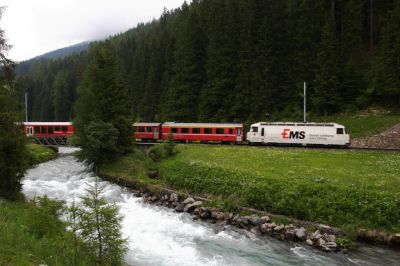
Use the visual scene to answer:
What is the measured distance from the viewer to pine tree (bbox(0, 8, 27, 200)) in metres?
18.8

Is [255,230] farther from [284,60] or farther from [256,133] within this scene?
[284,60]

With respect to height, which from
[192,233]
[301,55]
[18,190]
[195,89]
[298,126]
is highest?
[301,55]

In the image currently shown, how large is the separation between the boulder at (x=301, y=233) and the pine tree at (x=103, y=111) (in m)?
23.0

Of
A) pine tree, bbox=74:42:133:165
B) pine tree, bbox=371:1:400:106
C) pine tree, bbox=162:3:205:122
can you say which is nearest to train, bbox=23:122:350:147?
pine tree, bbox=74:42:133:165

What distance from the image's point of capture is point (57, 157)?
51500 millimetres

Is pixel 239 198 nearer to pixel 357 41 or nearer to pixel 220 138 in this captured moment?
pixel 220 138

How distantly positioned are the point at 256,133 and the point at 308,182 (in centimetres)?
2205

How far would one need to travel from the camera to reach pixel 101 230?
34.8ft

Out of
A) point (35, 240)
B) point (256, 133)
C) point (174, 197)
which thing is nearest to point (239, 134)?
point (256, 133)

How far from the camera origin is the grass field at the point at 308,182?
18.4 m

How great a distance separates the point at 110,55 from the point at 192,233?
26608 millimetres

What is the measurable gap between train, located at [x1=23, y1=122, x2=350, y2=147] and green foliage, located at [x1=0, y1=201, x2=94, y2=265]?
78.0ft

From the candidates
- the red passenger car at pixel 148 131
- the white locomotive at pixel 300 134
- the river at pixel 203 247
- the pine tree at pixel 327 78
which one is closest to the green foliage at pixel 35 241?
the river at pixel 203 247

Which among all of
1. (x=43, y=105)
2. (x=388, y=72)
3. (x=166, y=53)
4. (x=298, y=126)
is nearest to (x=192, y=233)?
(x=298, y=126)
